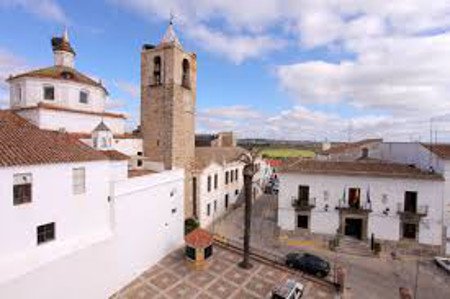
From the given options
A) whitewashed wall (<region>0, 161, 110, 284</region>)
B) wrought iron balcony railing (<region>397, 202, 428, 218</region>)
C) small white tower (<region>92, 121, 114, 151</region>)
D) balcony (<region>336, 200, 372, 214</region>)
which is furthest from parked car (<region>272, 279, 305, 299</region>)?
small white tower (<region>92, 121, 114, 151</region>)

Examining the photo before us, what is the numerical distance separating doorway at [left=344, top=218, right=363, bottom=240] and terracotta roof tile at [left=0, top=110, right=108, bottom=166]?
66.5 feet

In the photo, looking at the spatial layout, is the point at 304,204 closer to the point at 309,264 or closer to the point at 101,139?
the point at 309,264

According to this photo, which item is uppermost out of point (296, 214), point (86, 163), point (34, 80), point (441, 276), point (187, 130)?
point (34, 80)

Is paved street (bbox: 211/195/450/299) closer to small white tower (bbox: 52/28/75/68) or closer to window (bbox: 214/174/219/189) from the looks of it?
window (bbox: 214/174/219/189)

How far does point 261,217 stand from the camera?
3262 cm

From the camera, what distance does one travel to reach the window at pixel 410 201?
23250 millimetres

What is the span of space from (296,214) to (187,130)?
12667 millimetres

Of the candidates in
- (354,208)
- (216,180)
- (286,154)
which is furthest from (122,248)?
(286,154)

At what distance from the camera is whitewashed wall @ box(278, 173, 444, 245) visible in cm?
2291

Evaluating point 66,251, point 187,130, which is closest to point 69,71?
point 187,130

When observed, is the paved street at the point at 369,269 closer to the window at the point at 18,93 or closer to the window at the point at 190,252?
the window at the point at 190,252

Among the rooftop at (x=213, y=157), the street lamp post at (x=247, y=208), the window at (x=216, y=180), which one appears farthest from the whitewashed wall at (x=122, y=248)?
the window at (x=216, y=180)

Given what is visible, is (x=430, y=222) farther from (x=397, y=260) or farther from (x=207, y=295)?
(x=207, y=295)

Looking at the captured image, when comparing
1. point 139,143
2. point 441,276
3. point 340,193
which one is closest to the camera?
point 441,276
